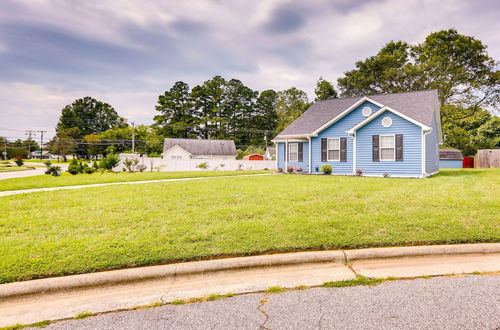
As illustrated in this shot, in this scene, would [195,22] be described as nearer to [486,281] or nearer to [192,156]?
[486,281]

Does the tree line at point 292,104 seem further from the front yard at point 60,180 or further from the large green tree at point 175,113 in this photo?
the front yard at point 60,180

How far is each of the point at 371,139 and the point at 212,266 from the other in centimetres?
1512

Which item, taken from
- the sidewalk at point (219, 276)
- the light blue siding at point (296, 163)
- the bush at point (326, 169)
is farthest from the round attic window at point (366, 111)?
the sidewalk at point (219, 276)

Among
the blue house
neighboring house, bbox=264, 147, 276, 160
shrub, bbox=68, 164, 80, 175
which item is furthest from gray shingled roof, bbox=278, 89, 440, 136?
neighboring house, bbox=264, 147, 276, 160

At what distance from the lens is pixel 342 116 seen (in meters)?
17.7

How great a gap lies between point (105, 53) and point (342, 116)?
14.3 metres

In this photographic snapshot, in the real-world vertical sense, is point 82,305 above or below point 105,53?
below

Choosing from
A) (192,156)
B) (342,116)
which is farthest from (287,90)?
(342,116)

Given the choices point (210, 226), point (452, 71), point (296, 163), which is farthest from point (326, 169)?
point (452, 71)

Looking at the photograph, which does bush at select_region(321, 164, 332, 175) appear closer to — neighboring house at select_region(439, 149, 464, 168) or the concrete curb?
the concrete curb

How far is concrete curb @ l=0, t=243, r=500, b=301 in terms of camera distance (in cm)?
322

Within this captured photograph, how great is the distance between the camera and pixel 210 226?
16.7 feet

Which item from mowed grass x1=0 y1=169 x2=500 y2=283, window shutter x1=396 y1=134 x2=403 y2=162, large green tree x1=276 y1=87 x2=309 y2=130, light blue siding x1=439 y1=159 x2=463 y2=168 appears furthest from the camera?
large green tree x1=276 y1=87 x2=309 y2=130

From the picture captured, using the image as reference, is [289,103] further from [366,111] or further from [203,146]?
[366,111]
